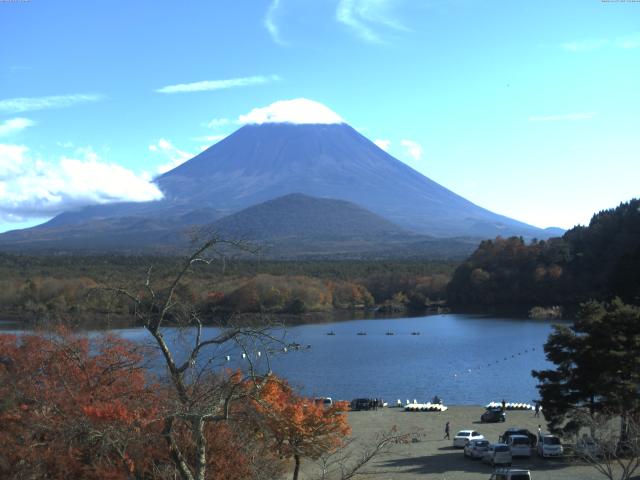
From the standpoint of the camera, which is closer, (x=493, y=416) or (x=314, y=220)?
(x=493, y=416)

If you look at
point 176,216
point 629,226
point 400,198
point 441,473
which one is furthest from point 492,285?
Result: point 400,198

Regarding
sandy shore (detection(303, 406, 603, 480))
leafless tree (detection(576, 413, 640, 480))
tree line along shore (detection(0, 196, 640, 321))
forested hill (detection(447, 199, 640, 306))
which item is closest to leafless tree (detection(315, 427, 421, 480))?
sandy shore (detection(303, 406, 603, 480))

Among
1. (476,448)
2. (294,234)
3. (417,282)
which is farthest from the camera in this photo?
(294,234)

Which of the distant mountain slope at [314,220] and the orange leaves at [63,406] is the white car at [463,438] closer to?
the orange leaves at [63,406]

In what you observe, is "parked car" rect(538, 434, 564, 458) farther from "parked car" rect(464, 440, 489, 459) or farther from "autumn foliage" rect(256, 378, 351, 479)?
"autumn foliage" rect(256, 378, 351, 479)

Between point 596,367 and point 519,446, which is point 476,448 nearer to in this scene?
point 519,446

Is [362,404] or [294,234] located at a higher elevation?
[294,234]

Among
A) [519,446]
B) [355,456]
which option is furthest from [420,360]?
[355,456]
